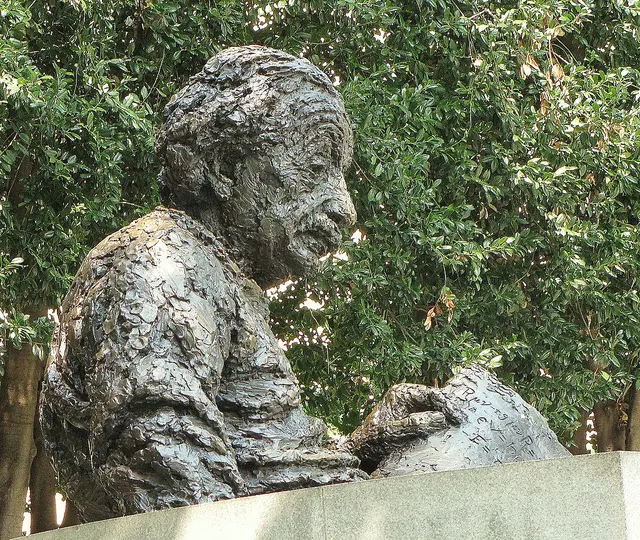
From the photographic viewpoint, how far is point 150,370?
11.3ft

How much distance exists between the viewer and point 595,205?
9.55 m

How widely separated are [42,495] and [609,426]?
5.67 metres

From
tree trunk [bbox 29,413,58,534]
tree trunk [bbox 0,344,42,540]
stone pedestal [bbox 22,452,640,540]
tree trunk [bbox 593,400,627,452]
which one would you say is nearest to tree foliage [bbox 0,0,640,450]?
tree trunk [bbox 0,344,42,540]

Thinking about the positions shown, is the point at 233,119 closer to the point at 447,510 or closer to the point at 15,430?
the point at 447,510

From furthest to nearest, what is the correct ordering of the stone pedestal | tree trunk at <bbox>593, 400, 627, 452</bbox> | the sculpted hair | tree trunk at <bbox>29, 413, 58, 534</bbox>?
1. tree trunk at <bbox>593, 400, 627, 452</bbox>
2. tree trunk at <bbox>29, 413, 58, 534</bbox>
3. the sculpted hair
4. the stone pedestal

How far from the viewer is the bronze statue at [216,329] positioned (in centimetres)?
346

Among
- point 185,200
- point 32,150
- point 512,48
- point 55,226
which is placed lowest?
point 185,200

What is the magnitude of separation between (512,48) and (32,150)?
12.2 ft

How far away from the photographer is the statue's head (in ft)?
13.3

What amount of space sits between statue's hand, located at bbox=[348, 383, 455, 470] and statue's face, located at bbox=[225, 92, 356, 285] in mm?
622

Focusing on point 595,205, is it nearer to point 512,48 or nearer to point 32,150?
point 512,48

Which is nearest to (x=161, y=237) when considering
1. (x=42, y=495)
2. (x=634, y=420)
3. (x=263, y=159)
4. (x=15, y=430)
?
(x=263, y=159)

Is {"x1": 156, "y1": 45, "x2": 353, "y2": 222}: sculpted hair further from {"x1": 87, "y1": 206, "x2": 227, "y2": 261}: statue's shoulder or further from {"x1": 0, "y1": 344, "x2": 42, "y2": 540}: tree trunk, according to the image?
{"x1": 0, "y1": 344, "x2": 42, "y2": 540}: tree trunk

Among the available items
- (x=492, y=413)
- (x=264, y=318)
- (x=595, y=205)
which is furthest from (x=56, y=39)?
(x=492, y=413)
